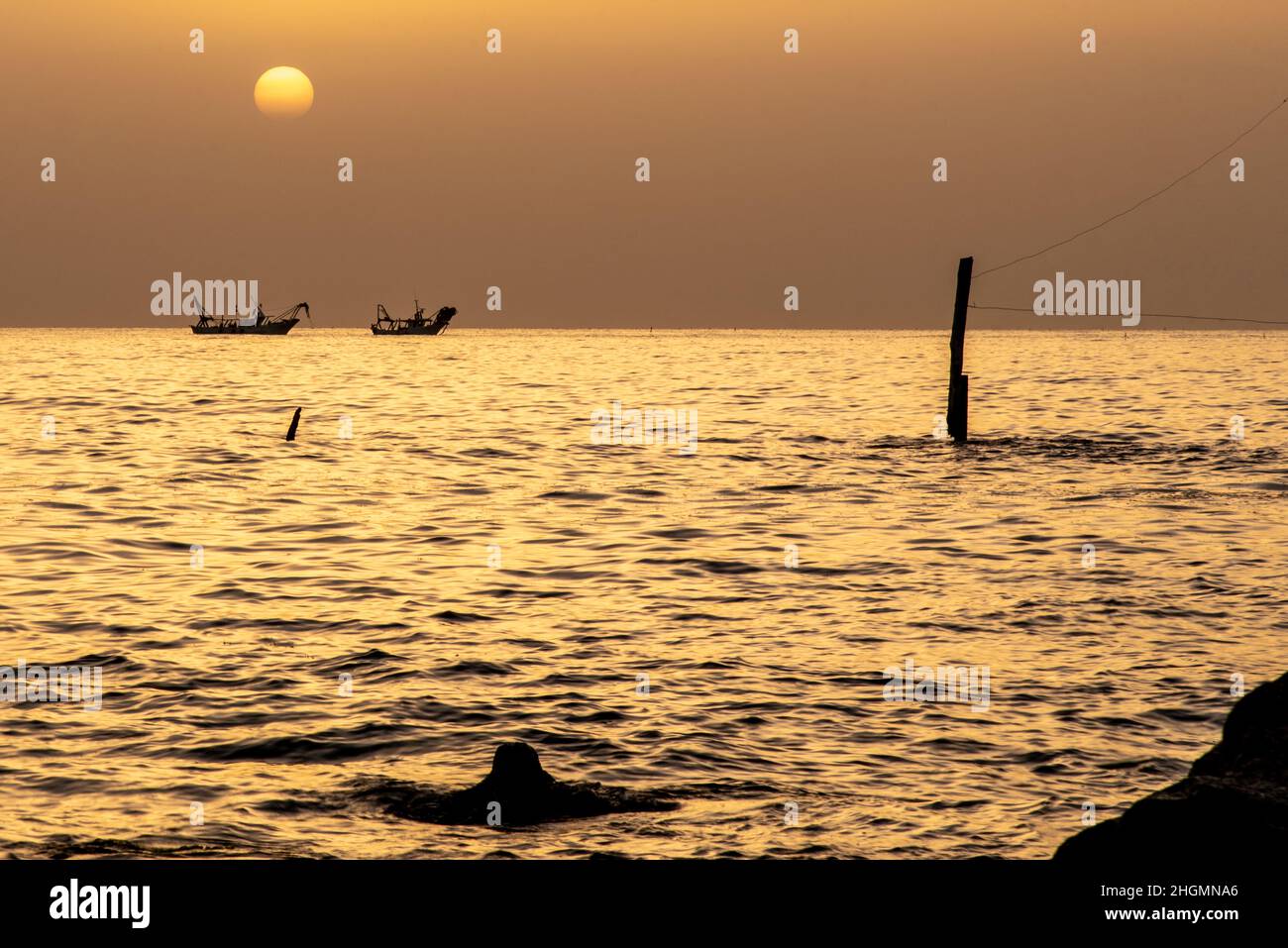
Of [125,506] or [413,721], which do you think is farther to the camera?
[125,506]

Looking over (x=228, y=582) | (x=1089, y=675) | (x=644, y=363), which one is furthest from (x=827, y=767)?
(x=644, y=363)

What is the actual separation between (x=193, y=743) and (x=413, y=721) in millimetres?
1771

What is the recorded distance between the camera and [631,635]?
14.6 metres

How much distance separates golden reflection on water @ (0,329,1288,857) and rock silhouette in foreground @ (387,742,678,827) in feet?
0.80

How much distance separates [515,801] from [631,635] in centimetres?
583

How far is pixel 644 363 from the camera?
12688 cm

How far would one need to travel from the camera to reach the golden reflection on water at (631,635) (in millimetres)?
9086

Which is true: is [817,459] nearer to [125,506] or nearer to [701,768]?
[125,506]
